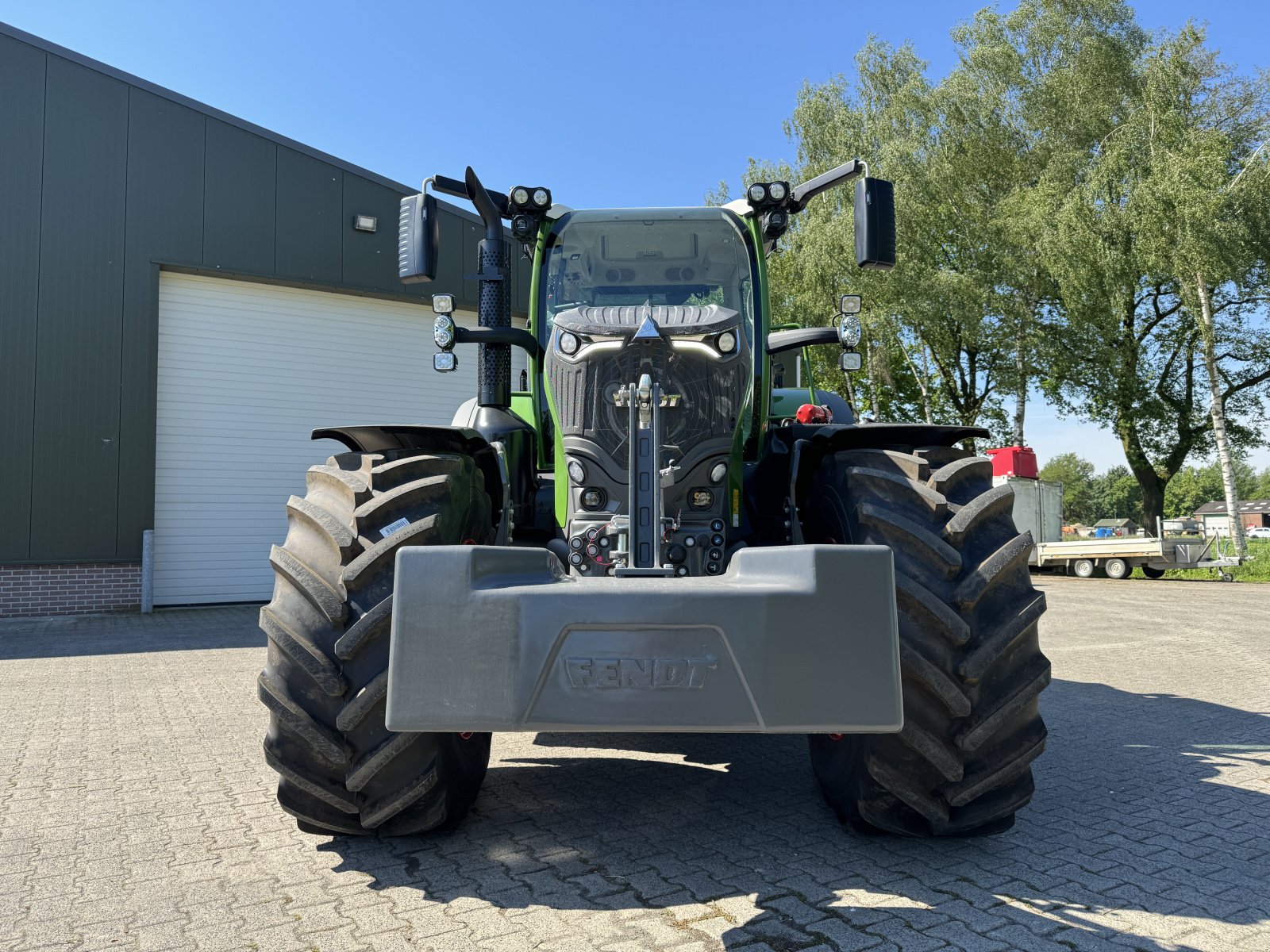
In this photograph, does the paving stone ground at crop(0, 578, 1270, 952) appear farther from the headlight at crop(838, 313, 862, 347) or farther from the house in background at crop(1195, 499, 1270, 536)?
the house in background at crop(1195, 499, 1270, 536)

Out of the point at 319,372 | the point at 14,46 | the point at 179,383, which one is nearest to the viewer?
the point at 14,46

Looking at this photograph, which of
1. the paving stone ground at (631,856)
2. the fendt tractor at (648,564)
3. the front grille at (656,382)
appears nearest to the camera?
the fendt tractor at (648,564)

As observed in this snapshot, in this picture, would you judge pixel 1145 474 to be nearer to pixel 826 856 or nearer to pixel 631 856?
pixel 826 856

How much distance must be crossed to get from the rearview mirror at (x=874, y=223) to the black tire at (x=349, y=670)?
198cm

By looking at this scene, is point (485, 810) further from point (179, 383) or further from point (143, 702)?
point (179, 383)

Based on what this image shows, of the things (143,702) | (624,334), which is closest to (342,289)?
(143,702)

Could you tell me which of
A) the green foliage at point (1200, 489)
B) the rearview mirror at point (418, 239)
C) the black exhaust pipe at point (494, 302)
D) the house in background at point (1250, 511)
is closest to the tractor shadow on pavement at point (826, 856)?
the black exhaust pipe at point (494, 302)

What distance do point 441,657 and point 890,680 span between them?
1.16m

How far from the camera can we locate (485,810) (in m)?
3.75

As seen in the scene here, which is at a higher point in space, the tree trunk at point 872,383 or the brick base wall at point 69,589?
the tree trunk at point 872,383

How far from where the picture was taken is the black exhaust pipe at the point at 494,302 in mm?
4336

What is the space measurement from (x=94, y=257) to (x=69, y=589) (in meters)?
4.28

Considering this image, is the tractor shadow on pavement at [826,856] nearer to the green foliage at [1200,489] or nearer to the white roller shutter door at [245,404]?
the white roller shutter door at [245,404]

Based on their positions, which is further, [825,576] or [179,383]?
[179,383]
